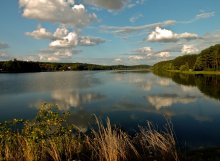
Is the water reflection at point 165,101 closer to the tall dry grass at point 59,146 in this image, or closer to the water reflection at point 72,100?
the water reflection at point 72,100

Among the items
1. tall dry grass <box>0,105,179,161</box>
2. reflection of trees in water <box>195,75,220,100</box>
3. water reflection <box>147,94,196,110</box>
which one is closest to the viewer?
tall dry grass <box>0,105,179,161</box>

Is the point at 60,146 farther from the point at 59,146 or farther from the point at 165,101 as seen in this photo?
the point at 165,101

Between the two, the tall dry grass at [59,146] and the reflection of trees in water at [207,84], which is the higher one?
the tall dry grass at [59,146]

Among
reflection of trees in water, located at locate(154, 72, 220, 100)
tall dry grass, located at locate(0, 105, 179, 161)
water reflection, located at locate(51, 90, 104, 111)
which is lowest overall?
water reflection, located at locate(51, 90, 104, 111)

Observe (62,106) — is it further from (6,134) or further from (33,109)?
Answer: (6,134)

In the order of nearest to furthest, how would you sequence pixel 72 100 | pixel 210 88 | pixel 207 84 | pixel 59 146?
1. pixel 59 146
2. pixel 72 100
3. pixel 210 88
4. pixel 207 84

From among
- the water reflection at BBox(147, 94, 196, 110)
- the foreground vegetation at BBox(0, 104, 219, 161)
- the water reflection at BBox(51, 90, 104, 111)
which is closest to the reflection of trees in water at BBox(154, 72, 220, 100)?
the water reflection at BBox(147, 94, 196, 110)

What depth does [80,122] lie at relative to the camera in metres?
18.4

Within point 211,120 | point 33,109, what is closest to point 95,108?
point 33,109

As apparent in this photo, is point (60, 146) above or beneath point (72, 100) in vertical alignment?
above

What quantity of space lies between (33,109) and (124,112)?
29.9 feet

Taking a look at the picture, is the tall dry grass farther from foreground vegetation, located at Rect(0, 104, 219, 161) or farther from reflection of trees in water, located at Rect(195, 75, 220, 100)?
reflection of trees in water, located at Rect(195, 75, 220, 100)

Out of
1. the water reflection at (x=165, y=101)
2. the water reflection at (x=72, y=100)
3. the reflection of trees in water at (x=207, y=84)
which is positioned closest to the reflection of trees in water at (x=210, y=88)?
the reflection of trees in water at (x=207, y=84)

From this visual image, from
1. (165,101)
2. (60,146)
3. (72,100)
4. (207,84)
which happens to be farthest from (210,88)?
(60,146)
